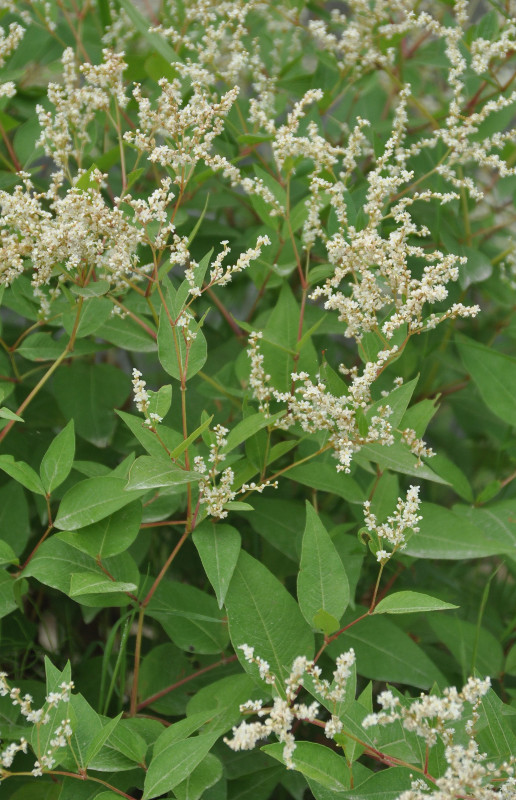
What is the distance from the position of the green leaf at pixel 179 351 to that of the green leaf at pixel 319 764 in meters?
0.33

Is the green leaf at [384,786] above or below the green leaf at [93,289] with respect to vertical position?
below

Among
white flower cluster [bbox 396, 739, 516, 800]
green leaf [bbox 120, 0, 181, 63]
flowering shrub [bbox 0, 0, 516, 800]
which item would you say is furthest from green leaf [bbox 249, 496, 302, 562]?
green leaf [bbox 120, 0, 181, 63]

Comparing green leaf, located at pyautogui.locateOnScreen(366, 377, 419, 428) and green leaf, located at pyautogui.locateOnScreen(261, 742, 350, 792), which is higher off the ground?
green leaf, located at pyautogui.locateOnScreen(366, 377, 419, 428)

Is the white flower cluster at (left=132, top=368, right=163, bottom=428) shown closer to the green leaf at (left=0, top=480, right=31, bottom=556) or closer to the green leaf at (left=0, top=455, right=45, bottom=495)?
the green leaf at (left=0, top=455, right=45, bottom=495)

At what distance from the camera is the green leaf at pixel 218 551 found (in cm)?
73

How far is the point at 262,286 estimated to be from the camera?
3.49 ft

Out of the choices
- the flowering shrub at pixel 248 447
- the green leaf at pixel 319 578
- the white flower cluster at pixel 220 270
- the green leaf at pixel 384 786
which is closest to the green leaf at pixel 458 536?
the flowering shrub at pixel 248 447

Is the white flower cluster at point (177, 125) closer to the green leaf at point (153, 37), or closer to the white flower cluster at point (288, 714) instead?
the green leaf at point (153, 37)

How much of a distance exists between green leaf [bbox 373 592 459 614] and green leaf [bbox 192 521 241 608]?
0.13 meters

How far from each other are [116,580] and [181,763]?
0.19 m

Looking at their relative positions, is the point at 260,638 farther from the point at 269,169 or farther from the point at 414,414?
the point at 269,169

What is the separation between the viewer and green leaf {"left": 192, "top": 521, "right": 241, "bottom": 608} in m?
0.73

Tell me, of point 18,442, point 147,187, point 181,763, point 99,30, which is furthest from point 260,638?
point 99,30

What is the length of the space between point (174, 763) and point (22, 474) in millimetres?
288
